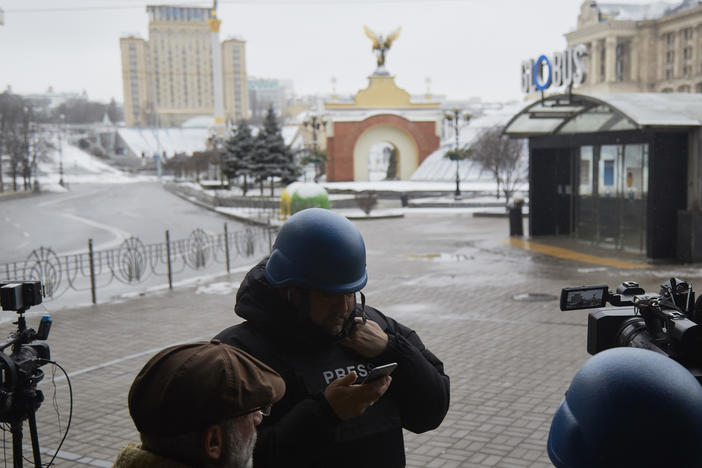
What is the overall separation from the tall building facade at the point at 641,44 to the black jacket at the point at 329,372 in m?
94.0

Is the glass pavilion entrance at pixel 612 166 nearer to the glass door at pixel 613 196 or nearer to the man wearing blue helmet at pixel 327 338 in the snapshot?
the glass door at pixel 613 196

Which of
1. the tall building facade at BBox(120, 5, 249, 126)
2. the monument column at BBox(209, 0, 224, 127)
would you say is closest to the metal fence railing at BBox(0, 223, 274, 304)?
the monument column at BBox(209, 0, 224, 127)

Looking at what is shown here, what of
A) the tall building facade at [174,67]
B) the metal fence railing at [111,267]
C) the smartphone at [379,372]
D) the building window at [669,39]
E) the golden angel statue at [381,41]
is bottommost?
the metal fence railing at [111,267]

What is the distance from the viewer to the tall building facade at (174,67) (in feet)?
588

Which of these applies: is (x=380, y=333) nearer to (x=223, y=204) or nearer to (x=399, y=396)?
(x=399, y=396)

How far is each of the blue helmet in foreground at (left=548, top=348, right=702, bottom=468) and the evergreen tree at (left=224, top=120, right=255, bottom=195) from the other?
151ft

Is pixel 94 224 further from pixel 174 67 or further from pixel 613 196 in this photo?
pixel 174 67

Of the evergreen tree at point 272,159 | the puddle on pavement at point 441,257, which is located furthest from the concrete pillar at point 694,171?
the evergreen tree at point 272,159

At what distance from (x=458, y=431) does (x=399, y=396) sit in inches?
150

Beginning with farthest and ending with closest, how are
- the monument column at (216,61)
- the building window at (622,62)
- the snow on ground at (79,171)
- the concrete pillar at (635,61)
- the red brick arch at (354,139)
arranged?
the building window at (622,62)
the concrete pillar at (635,61)
the snow on ground at (79,171)
the monument column at (216,61)
the red brick arch at (354,139)

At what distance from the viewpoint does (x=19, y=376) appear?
3498 mm

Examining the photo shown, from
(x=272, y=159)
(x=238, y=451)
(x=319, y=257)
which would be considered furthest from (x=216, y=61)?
(x=238, y=451)

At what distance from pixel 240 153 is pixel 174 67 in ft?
467

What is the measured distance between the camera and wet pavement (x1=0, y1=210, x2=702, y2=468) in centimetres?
605
